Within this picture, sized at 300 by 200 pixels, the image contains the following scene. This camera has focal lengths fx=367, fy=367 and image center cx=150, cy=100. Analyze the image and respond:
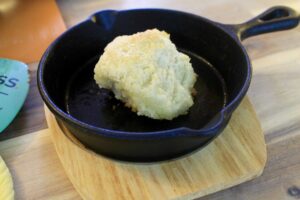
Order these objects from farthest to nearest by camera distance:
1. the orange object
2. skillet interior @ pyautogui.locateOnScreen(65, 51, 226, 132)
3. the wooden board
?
the orange object
skillet interior @ pyautogui.locateOnScreen(65, 51, 226, 132)
the wooden board

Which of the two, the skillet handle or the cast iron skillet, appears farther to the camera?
the skillet handle

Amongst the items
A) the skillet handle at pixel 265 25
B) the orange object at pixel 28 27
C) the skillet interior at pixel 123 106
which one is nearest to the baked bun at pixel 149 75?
the skillet interior at pixel 123 106

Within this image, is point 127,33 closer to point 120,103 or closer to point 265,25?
point 120,103

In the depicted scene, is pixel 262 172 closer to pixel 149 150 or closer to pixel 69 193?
pixel 149 150

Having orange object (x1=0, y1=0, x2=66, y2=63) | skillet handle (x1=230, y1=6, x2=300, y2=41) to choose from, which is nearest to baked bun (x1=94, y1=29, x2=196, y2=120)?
skillet handle (x1=230, y1=6, x2=300, y2=41)

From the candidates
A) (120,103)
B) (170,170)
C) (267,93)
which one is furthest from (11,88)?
(267,93)

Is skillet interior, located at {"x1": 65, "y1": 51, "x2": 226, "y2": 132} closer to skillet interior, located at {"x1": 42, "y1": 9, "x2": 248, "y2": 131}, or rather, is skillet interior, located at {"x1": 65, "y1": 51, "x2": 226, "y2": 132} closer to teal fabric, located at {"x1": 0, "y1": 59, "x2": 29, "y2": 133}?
skillet interior, located at {"x1": 42, "y1": 9, "x2": 248, "y2": 131}
